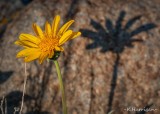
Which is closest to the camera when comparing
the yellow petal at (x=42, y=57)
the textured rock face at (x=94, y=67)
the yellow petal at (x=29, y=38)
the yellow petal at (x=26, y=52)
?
the yellow petal at (x=42, y=57)

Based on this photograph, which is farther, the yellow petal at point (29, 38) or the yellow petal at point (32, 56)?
the yellow petal at point (29, 38)

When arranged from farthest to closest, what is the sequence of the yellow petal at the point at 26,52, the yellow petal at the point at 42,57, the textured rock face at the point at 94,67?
the textured rock face at the point at 94,67 < the yellow petal at the point at 26,52 < the yellow petal at the point at 42,57

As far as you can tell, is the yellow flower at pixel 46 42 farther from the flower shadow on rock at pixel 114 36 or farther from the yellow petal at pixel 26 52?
the flower shadow on rock at pixel 114 36

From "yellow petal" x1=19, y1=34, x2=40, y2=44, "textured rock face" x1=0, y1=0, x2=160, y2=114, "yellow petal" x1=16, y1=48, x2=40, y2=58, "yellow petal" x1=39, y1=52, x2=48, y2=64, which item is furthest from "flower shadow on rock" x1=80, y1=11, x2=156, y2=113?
"yellow petal" x1=39, y1=52, x2=48, y2=64

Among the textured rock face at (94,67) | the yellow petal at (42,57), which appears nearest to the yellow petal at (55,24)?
the yellow petal at (42,57)

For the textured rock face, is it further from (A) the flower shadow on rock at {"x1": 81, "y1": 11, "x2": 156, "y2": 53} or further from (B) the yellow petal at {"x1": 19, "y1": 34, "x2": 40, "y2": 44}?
(B) the yellow petal at {"x1": 19, "y1": 34, "x2": 40, "y2": 44}

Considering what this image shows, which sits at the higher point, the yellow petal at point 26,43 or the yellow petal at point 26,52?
the yellow petal at point 26,43
